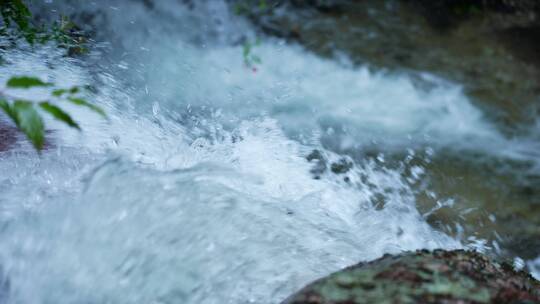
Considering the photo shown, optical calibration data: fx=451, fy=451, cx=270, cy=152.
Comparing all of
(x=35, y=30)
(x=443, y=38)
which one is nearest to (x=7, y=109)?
(x=35, y=30)

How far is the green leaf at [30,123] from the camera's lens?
4.45ft

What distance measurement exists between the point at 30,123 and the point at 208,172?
146cm

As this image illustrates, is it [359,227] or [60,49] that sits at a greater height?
[60,49]

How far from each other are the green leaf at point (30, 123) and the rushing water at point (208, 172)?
967 millimetres

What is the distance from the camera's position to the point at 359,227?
2.70 m

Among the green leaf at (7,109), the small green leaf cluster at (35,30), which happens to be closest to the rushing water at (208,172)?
the small green leaf cluster at (35,30)

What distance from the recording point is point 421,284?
1.54m

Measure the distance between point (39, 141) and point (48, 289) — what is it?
3.22 feet

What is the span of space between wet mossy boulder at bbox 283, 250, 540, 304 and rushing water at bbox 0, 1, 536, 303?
18.4 inches

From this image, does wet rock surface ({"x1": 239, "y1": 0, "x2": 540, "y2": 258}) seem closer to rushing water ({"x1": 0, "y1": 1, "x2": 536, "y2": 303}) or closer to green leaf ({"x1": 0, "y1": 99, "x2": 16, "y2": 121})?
rushing water ({"x1": 0, "y1": 1, "x2": 536, "y2": 303})

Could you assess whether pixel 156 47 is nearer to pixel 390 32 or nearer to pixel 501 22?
pixel 390 32

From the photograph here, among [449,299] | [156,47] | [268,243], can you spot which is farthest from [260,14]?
[449,299]

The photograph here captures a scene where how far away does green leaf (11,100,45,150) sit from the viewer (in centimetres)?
136

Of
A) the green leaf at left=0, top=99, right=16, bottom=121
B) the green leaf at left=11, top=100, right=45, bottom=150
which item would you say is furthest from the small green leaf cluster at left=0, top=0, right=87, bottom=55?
the green leaf at left=11, top=100, right=45, bottom=150
